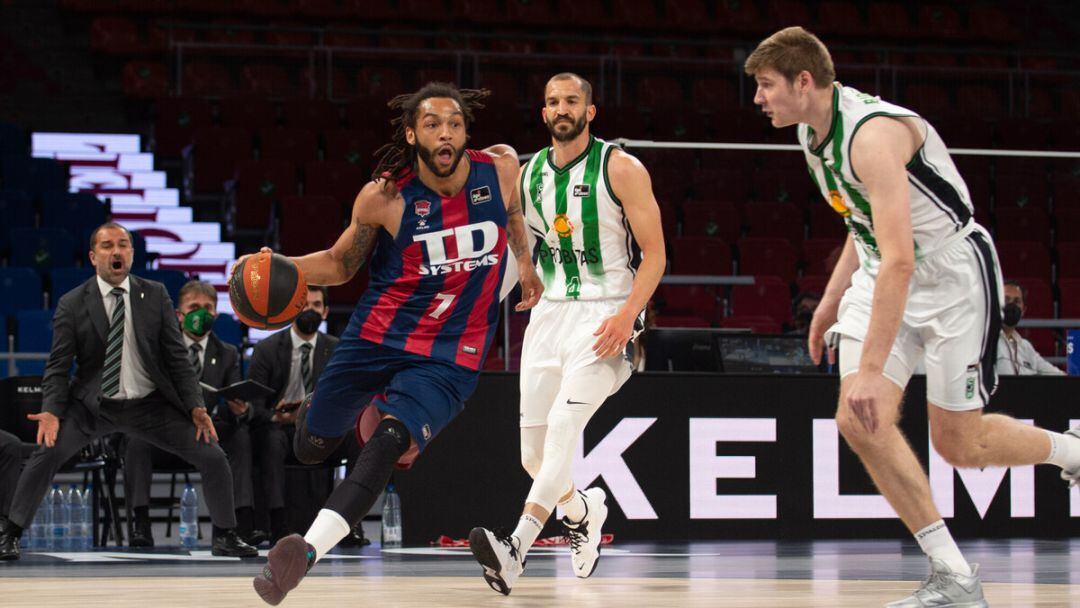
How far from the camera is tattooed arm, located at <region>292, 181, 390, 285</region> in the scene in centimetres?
523

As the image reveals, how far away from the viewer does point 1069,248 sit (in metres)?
13.2

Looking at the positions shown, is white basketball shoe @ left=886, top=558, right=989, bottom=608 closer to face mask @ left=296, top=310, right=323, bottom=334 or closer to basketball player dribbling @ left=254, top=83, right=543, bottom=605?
basketball player dribbling @ left=254, top=83, right=543, bottom=605

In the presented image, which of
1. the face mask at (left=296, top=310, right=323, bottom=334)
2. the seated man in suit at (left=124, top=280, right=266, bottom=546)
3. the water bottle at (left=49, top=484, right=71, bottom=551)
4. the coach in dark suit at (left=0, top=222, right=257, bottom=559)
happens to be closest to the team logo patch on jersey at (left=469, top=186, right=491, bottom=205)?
the coach in dark suit at (left=0, top=222, right=257, bottom=559)

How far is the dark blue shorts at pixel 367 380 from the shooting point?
509 cm

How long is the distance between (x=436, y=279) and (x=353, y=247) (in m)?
0.33

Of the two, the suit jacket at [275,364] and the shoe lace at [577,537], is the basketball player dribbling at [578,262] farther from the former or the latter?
the suit jacket at [275,364]

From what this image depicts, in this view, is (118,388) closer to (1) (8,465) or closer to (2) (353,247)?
(1) (8,465)

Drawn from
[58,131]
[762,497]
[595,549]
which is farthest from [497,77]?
[595,549]

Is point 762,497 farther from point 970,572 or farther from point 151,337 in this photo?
point 970,572

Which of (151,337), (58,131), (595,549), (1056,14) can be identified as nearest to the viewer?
(595,549)

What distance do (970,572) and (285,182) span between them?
10334mm

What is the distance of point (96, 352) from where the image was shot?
7844mm

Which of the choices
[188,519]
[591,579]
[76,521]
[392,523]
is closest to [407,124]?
[591,579]

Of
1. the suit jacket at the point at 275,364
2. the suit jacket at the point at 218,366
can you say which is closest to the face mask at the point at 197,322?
the suit jacket at the point at 218,366
